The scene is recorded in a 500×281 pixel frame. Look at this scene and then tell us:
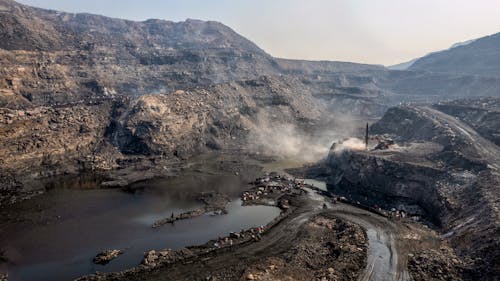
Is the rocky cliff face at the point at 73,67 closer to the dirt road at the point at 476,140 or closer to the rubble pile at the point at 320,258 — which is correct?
the dirt road at the point at 476,140

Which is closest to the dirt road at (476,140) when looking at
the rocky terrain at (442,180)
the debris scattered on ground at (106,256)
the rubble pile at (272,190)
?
the rocky terrain at (442,180)

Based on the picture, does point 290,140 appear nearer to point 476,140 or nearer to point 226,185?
point 226,185

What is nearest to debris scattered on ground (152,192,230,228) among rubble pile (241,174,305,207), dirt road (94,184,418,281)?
rubble pile (241,174,305,207)

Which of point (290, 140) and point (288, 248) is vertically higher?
point (290, 140)

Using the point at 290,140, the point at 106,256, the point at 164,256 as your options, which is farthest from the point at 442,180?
the point at 290,140

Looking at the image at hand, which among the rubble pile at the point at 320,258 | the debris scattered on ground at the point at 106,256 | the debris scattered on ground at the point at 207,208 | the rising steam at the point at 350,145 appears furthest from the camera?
the rising steam at the point at 350,145

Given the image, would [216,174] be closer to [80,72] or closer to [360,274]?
[360,274]
